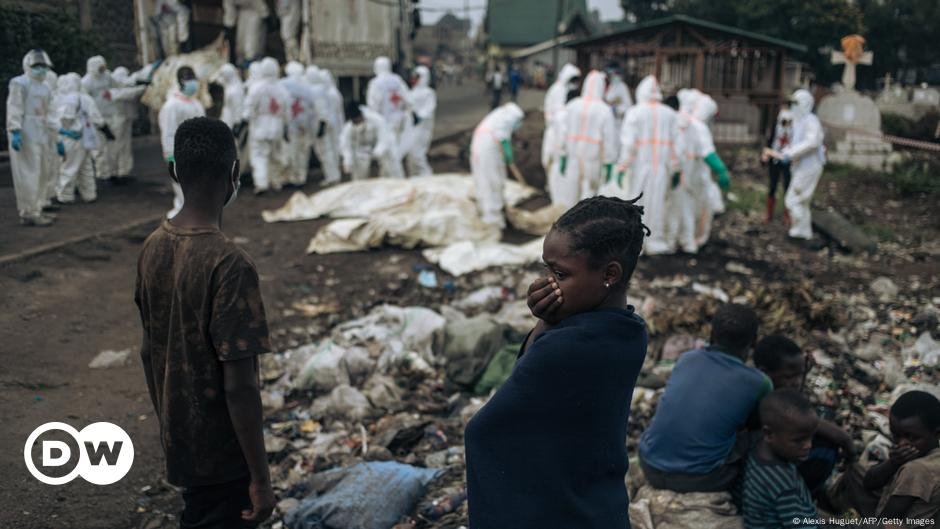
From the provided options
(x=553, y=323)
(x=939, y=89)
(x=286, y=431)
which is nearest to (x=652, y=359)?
(x=286, y=431)

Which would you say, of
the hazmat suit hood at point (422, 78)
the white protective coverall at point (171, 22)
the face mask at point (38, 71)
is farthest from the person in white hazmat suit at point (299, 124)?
the face mask at point (38, 71)

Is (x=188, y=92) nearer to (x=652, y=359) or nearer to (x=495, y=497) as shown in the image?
(x=652, y=359)

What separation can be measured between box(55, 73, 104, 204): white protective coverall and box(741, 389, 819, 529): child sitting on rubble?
26.0ft

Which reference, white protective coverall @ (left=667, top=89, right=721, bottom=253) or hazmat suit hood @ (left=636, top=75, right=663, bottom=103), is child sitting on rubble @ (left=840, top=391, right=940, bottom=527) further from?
hazmat suit hood @ (left=636, top=75, right=663, bottom=103)

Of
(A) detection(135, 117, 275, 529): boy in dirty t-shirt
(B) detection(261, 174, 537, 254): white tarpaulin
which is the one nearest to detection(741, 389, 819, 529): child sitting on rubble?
(A) detection(135, 117, 275, 529): boy in dirty t-shirt

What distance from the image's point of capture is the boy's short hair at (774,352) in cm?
362

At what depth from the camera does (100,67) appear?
10.1 meters

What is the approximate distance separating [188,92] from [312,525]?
7020mm

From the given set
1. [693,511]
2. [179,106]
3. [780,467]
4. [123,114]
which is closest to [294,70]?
[123,114]

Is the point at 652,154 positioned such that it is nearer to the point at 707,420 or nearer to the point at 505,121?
the point at 505,121

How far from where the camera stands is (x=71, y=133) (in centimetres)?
859

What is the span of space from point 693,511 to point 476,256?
182 inches

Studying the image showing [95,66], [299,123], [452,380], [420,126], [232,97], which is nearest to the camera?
[452,380]

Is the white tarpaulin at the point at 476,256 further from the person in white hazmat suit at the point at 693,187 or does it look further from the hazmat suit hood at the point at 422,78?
the hazmat suit hood at the point at 422,78
